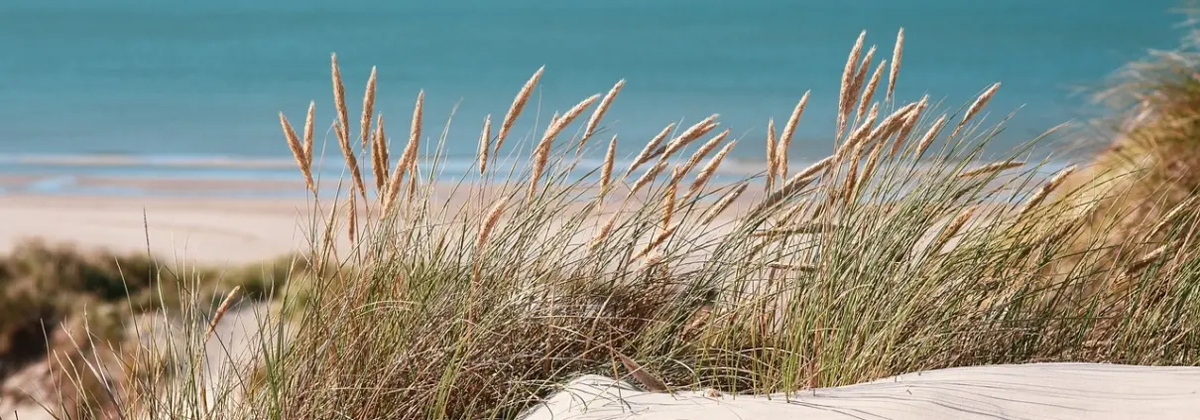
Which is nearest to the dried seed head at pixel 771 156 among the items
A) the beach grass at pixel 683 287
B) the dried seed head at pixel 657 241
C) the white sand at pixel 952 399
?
the beach grass at pixel 683 287

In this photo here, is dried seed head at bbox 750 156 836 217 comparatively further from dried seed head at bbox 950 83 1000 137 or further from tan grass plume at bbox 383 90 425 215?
tan grass plume at bbox 383 90 425 215

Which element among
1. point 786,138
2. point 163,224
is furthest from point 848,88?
point 163,224

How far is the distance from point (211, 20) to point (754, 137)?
44230 millimetres

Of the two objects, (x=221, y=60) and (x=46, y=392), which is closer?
(x=46, y=392)

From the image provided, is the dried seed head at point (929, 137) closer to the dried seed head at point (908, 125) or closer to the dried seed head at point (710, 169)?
the dried seed head at point (908, 125)

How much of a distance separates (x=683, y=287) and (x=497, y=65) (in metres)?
31.8

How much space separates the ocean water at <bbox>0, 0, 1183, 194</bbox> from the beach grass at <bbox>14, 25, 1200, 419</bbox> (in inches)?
152

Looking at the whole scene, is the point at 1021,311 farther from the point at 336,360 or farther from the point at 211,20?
the point at 211,20

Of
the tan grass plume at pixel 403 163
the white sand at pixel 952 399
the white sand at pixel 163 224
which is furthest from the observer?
the white sand at pixel 163 224

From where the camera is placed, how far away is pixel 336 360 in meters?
1.99

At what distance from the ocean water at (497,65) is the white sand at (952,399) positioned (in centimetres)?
437

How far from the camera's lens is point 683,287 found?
233 cm

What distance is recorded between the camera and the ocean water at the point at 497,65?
60.1 feet

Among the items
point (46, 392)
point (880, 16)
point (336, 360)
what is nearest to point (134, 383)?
point (336, 360)
